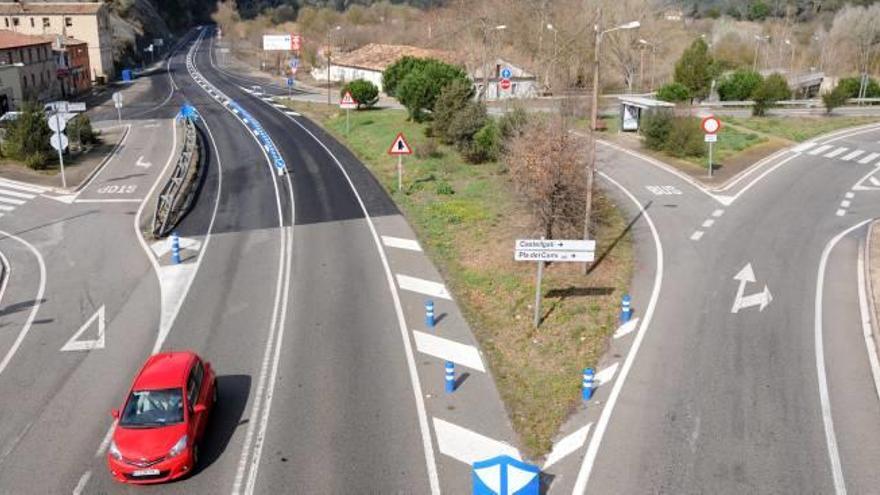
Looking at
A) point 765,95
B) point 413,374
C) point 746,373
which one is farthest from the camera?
point 765,95

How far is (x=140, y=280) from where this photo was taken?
79.3 ft

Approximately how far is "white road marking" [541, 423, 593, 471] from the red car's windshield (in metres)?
6.86

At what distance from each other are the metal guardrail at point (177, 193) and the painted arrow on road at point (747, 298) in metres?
20.2

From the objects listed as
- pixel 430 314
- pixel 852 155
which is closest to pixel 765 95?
pixel 852 155

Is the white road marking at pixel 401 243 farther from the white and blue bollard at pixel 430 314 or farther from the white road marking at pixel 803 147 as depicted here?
the white road marking at pixel 803 147

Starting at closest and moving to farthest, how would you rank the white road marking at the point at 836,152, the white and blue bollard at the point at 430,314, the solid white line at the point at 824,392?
the solid white line at the point at 824,392, the white and blue bollard at the point at 430,314, the white road marking at the point at 836,152

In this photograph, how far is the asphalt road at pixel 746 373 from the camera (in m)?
13.8

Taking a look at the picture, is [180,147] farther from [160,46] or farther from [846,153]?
[160,46]

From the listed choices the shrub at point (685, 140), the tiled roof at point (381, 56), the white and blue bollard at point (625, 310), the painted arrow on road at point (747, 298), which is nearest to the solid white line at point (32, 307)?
the white and blue bollard at point (625, 310)

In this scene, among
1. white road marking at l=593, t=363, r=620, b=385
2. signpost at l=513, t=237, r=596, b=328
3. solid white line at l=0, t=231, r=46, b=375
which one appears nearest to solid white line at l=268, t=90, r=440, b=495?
signpost at l=513, t=237, r=596, b=328

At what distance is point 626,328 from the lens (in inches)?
781

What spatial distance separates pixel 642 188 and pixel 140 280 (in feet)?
Result: 71.6

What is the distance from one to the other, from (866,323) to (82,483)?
18.8m

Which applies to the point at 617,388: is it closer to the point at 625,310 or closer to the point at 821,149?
the point at 625,310
